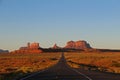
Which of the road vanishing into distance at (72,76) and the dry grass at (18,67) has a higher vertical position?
the dry grass at (18,67)

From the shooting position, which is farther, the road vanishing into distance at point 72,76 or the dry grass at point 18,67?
the dry grass at point 18,67

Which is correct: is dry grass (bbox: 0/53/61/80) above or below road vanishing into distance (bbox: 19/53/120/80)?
above

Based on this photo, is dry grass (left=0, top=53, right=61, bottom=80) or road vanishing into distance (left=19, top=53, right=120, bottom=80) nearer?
road vanishing into distance (left=19, top=53, right=120, bottom=80)

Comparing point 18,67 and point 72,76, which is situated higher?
point 18,67

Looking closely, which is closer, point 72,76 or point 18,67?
point 72,76
